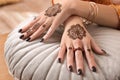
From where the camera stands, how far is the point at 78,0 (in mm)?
902

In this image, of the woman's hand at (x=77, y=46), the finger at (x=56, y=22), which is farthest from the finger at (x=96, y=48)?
the finger at (x=56, y=22)

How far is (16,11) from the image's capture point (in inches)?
66.9

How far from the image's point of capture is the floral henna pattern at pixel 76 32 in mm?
781

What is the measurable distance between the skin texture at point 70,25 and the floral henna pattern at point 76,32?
10 mm

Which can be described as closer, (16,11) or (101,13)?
(101,13)

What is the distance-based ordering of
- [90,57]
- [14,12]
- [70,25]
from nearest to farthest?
[90,57], [70,25], [14,12]

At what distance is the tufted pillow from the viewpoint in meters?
0.69

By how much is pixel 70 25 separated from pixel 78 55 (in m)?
0.14

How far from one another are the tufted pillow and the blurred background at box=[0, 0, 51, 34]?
2.40ft

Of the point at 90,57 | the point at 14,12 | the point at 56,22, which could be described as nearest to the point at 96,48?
the point at 90,57

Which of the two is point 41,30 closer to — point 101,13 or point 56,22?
point 56,22

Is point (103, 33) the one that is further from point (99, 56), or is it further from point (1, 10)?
point (1, 10)

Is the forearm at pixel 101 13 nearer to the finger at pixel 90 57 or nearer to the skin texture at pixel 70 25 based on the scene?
the skin texture at pixel 70 25

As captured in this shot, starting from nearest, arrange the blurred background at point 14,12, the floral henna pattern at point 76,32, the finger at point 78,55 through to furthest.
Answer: the finger at point 78,55, the floral henna pattern at point 76,32, the blurred background at point 14,12
